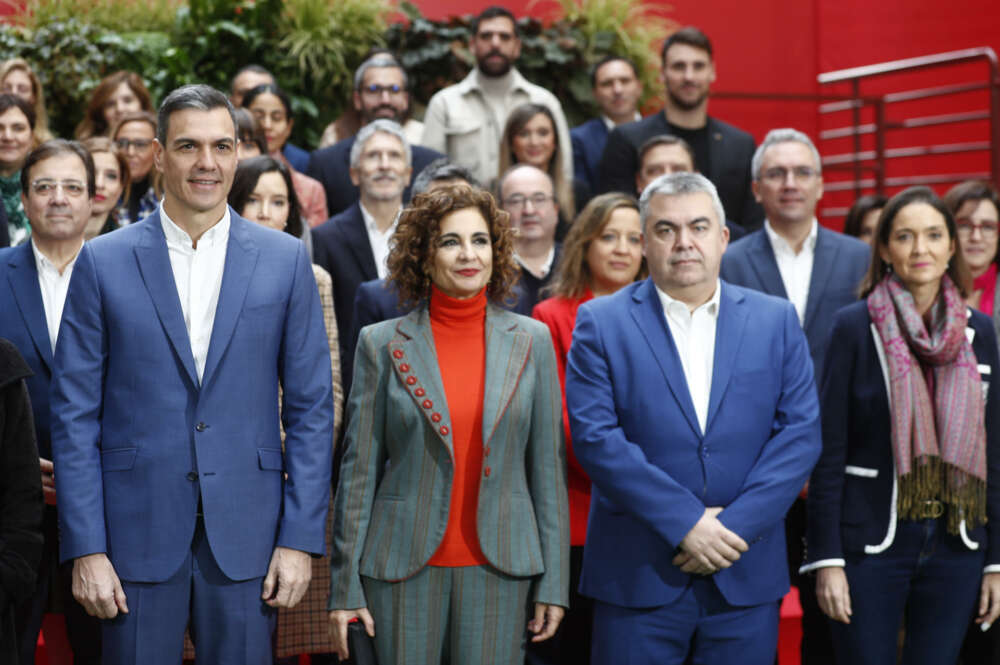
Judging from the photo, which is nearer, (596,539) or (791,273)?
(596,539)

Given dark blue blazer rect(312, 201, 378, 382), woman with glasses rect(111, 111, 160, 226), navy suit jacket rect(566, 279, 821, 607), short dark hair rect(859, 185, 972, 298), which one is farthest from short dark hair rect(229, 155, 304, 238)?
short dark hair rect(859, 185, 972, 298)

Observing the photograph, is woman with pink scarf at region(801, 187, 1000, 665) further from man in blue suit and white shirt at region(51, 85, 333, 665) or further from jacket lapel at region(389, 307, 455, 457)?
man in blue suit and white shirt at region(51, 85, 333, 665)

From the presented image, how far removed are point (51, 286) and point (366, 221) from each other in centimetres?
144

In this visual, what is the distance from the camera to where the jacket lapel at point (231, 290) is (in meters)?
2.54

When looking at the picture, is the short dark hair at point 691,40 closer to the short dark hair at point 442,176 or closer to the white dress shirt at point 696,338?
the short dark hair at point 442,176

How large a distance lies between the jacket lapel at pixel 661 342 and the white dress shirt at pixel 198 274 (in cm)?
101

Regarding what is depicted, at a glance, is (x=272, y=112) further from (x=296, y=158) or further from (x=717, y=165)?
(x=717, y=165)

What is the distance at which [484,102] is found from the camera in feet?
19.1

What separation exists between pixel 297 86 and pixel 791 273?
3.87m

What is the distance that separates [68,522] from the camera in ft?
8.14

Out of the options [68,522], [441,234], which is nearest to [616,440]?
[441,234]

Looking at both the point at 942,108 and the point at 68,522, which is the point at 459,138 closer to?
the point at 68,522

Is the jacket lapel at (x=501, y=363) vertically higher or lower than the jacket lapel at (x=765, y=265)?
lower

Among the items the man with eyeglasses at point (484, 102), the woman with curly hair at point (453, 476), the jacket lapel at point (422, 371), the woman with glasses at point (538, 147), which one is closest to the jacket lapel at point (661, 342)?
the woman with curly hair at point (453, 476)
